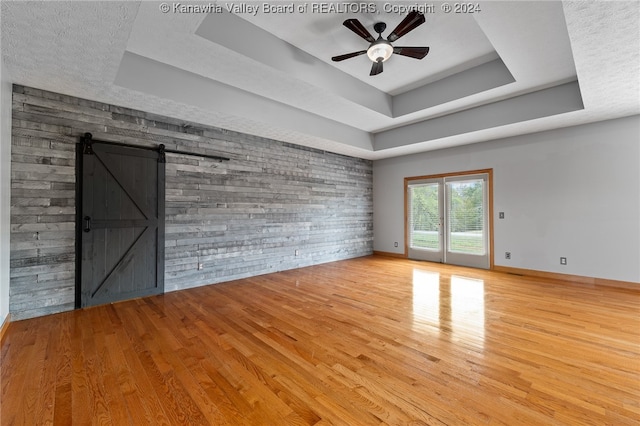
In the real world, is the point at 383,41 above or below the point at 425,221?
above

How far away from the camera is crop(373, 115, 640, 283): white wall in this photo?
4.39m

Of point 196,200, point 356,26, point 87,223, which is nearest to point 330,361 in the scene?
point 356,26

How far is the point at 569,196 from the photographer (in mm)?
4887

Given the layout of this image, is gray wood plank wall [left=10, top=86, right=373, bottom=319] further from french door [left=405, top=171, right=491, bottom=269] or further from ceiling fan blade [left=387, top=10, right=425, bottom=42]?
ceiling fan blade [left=387, top=10, right=425, bottom=42]

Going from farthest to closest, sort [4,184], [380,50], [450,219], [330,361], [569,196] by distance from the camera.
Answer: [450,219] → [569,196] → [380,50] → [4,184] → [330,361]

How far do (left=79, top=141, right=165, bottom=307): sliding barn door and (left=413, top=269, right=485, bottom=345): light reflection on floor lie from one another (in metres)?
3.79

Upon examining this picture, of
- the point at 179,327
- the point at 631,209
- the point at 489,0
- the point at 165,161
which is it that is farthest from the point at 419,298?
the point at 165,161

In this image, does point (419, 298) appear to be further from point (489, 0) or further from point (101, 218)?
point (101, 218)

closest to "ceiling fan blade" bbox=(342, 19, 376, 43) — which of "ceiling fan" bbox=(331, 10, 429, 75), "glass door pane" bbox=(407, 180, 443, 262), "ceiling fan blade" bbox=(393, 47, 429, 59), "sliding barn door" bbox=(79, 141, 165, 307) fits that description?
"ceiling fan" bbox=(331, 10, 429, 75)

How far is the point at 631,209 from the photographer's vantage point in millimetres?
4359

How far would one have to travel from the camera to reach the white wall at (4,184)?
2762mm

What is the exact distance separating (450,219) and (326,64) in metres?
4.52

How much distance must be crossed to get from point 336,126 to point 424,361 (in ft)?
15.0

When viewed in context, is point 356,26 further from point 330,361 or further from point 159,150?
point 159,150
